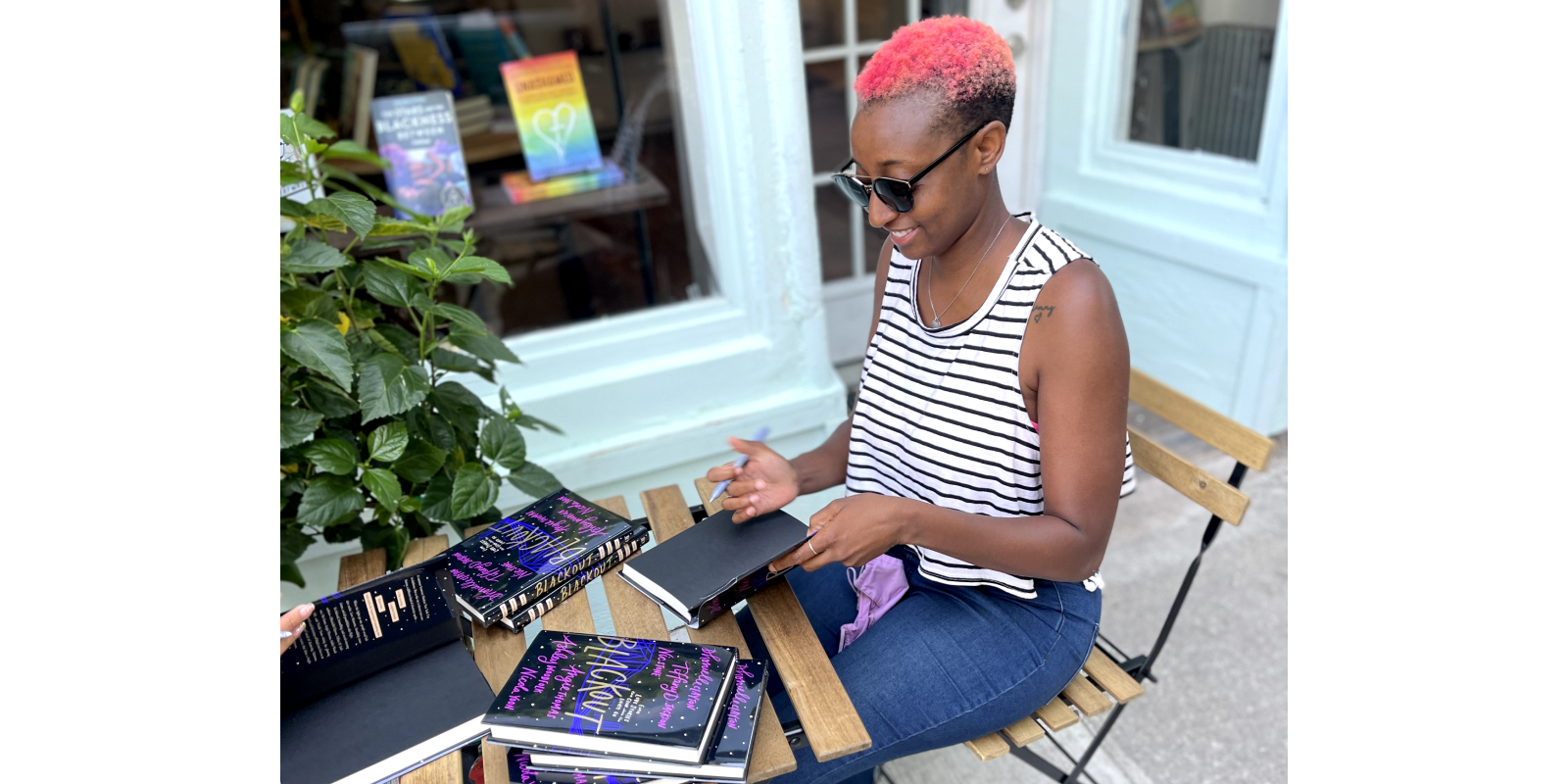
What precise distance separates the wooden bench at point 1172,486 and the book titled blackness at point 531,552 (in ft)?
2.23

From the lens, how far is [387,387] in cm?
143

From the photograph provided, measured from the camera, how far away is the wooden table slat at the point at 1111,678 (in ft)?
4.60

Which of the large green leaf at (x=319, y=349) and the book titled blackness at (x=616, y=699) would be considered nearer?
the book titled blackness at (x=616, y=699)

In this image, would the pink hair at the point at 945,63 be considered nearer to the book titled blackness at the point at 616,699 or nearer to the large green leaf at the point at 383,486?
the book titled blackness at the point at 616,699

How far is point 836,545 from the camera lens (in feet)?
3.92

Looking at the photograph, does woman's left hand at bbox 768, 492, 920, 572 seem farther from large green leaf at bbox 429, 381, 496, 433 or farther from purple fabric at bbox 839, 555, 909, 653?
large green leaf at bbox 429, 381, 496, 433

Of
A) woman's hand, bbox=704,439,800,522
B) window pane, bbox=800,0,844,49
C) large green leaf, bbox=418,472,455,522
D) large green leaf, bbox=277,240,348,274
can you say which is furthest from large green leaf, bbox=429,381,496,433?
window pane, bbox=800,0,844,49

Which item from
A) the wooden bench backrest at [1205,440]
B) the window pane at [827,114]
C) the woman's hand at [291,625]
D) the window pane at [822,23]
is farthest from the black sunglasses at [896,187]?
the window pane at [822,23]

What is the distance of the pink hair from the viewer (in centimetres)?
121

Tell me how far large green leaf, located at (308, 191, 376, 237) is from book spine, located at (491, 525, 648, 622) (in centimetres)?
65

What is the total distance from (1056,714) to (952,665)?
21cm

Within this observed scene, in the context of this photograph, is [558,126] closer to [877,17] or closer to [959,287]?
[877,17]
